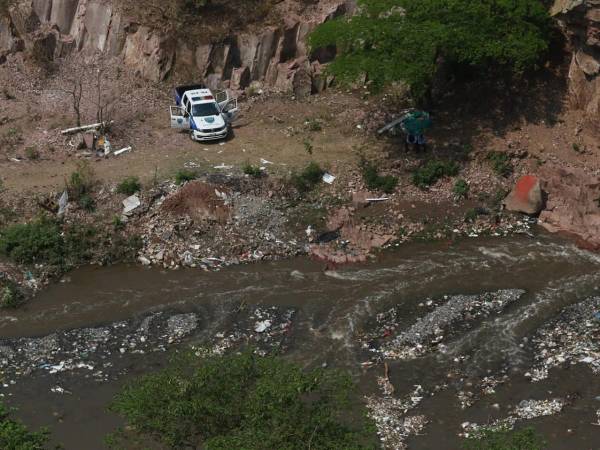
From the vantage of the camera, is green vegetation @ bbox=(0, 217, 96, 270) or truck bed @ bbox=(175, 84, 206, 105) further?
truck bed @ bbox=(175, 84, 206, 105)

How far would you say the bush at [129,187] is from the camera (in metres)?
32.8

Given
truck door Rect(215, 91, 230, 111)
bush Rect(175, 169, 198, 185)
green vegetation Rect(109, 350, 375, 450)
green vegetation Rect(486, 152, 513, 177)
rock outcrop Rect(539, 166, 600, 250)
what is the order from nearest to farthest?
green vegetation Rect(109, 350, 375, 450) → rock outcrop Rect(539, 166, 600, 250) → bush Rect(175, 169, 198, 185) → green vegetation Rect(486, 152, 513, 177) → truck door Rect(215, 91, 230, 111)

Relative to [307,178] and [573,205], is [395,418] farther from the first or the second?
[573,205]

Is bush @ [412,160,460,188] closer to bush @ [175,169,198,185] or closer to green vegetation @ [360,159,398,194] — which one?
green vegetation @ [360,159,398,194]

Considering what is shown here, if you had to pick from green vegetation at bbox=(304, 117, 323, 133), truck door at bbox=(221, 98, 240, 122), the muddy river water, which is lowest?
the muddy river water

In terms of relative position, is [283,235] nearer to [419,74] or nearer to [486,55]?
[419,74]

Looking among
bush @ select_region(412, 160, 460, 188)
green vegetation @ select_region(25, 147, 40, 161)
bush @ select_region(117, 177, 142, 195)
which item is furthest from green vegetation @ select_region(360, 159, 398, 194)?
green vegetation @ select_region(25, 147, 40, 161)

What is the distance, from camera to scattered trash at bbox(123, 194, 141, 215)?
32219 mm

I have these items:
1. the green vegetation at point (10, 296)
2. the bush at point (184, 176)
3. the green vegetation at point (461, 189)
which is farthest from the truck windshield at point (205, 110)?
the green vegetation at point (10, 296)

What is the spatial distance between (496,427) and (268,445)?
839 centimetres

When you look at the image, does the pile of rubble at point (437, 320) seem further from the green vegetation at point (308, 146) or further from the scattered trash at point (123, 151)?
the scattered trash at point (123, 151)

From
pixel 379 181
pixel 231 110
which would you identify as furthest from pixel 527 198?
pixel 231 110

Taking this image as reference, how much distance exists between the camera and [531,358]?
25.7 metres

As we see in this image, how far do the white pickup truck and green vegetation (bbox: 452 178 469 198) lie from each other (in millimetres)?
9358
